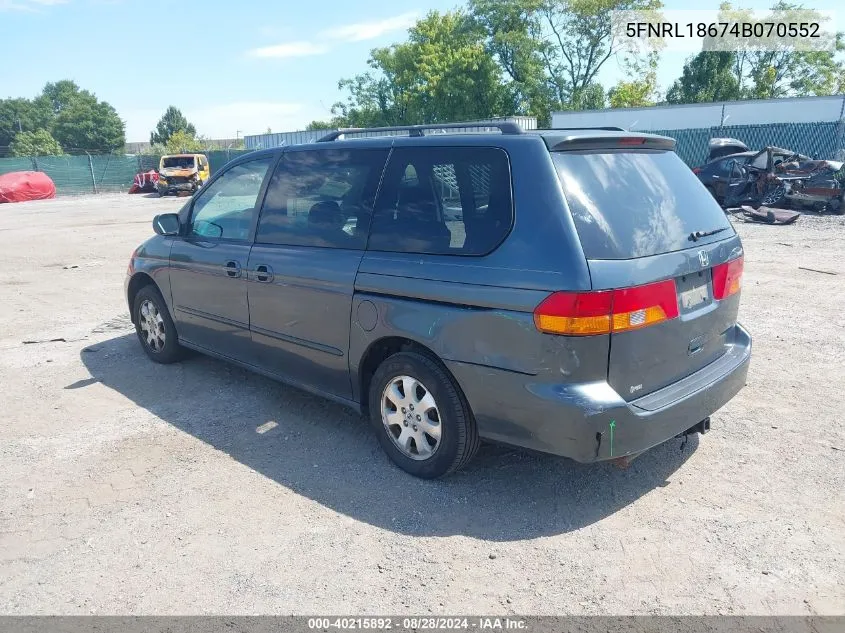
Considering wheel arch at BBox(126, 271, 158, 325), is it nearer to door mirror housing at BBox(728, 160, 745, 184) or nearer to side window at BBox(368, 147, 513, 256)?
side window at BBox(368, 147, 513, 256)

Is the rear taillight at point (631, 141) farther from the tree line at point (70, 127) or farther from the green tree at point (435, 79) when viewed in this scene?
the tree line at point (70, 127)

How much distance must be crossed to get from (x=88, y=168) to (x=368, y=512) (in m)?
42.3

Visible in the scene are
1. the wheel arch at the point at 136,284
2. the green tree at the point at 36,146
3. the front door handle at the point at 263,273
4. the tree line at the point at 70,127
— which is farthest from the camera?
the tree line at the point at 70,127

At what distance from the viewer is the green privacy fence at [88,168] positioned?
38.9 meters

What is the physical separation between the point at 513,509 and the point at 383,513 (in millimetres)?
681

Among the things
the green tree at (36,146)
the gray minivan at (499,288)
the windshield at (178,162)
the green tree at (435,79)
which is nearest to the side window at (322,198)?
the gray minivan at (499,288)

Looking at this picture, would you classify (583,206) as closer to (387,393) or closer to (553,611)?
(387,393)

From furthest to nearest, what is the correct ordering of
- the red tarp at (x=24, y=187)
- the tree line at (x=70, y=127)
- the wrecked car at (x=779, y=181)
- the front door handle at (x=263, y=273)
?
the tree line at (x=70, y=127) < the red tarp at (x=24, y=187) < the wrecked car at (x=779, y=181) < the front door handle at (x=263, y=273)

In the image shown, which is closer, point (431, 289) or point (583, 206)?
point (583, 206)

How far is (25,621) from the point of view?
271 centimetres

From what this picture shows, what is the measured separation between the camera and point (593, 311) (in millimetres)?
2912

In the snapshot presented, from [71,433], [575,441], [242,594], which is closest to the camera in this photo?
[242,594]

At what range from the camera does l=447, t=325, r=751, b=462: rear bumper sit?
2.99m

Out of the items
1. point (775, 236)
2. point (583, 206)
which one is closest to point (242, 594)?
point (583, 206)
